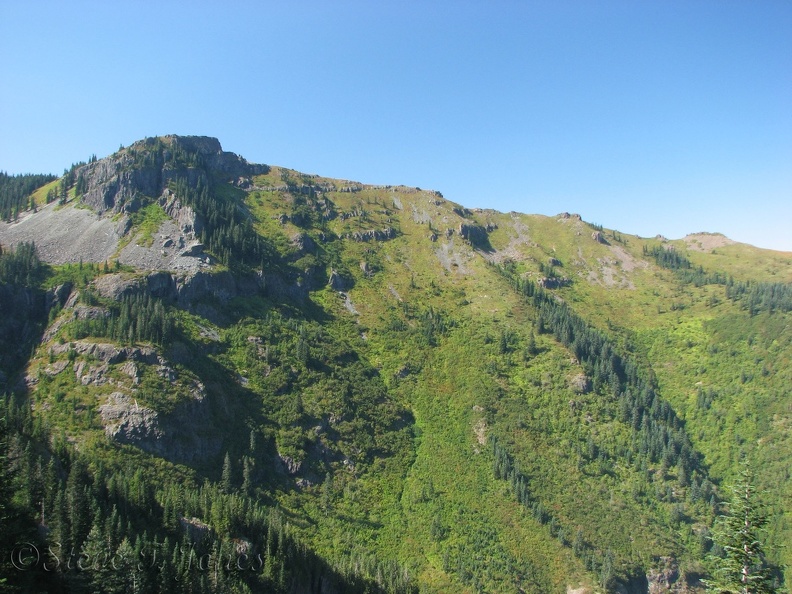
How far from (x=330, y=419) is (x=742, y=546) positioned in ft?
373

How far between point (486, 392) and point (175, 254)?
109331mm

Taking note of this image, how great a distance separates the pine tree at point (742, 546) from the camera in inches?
1030

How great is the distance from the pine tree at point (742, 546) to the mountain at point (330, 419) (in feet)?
184

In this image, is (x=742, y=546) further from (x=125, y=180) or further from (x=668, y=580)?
(x=125, y=180)

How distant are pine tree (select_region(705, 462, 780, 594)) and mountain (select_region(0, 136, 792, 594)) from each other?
5603 cm

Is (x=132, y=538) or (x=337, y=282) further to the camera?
(x=337, y=282)

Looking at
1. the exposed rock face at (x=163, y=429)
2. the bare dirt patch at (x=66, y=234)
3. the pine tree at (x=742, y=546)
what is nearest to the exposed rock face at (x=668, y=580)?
the pine tree at (x=742, y=546)

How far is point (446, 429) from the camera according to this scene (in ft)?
466

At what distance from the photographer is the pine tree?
2617cm

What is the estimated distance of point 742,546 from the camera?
87.4ft

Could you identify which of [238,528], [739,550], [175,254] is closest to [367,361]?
[175,254]

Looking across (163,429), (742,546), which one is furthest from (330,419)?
(742,546)

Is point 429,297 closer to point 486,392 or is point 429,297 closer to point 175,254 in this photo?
point 486,392

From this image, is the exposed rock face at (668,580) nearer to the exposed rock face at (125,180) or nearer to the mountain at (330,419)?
the mountain at (330,419)
